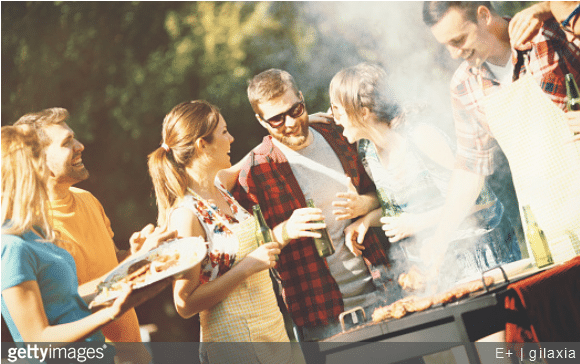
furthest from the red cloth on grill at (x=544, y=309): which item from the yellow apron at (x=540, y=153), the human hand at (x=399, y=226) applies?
the human hand at (x=399, y=226)

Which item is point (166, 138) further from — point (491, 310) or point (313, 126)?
point (491, 310)

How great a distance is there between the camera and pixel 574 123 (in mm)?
3354

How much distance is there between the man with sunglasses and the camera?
126 inches

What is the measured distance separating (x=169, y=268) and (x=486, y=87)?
2350 millimetres

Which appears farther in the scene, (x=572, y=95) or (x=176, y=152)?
(x=572, y=95)

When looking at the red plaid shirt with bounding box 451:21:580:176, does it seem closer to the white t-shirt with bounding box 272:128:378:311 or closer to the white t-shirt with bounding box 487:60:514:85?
the white t-shirt with bounding box 487:60:514:85

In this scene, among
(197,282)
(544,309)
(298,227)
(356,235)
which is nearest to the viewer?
(197,282)

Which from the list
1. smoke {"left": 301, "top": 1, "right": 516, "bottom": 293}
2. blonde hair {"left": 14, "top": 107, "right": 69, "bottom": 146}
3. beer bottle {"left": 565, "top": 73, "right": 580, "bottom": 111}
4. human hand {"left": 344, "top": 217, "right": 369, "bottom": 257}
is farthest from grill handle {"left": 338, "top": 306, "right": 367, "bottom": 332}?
blonde hair {"left": 14, "top": 107, "right": 69, "bottom": 146}

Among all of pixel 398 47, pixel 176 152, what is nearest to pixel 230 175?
pixel 176 152

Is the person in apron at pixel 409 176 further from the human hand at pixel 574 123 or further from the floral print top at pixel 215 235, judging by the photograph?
the floral print top at pixel 215 235

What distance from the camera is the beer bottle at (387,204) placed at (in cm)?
333

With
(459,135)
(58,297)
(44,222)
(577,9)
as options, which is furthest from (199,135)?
(577,9)

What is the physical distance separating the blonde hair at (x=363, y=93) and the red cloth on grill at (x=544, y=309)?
1318 mm

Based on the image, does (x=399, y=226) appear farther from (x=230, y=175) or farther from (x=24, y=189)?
(x=24, y=189)
